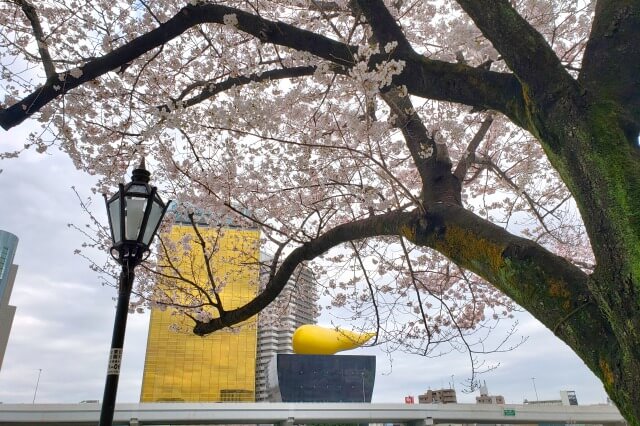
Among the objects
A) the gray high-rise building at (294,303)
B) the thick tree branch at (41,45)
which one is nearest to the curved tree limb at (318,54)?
the thick tree branch at (41,45)

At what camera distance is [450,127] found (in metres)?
4.99

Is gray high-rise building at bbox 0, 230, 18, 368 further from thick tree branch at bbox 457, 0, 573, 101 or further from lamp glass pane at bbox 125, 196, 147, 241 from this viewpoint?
thick tree branch at bbox 457, 0, 573, 101

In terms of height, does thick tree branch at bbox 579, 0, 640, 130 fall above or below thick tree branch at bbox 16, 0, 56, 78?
below

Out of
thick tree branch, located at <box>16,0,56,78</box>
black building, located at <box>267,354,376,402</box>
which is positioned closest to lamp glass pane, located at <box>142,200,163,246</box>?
thick tree branch, located at <box>16,0,56,78</box>

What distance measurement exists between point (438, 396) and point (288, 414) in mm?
60898

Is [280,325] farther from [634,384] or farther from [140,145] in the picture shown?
[634,384]

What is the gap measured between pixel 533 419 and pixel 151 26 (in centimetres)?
4102

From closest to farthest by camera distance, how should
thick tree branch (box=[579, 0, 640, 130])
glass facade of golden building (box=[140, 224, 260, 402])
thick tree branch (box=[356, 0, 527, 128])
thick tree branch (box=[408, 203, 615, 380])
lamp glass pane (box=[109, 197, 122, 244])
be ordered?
thick tree branch (box=[408, 203, 615, 380]) → thick tree branch (box=[579, 0, 640, 130]) → thick tree branch (box=[356, 0, 527, 128]) → lamp glass pane (box=[109, 197, 122, 244]) → glass facade of golden building (box=[140, 224, 260, 402])

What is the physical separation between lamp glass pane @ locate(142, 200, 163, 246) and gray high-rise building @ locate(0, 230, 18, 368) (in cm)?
9185

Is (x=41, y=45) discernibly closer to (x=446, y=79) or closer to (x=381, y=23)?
(x=381, y=23)

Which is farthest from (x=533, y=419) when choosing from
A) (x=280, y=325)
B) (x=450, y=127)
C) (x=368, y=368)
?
(x=450, y=127)

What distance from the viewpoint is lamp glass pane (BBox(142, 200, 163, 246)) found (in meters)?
3.35

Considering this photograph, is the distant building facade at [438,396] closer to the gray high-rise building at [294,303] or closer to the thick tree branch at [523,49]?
the gray high-rise building at [294,303]

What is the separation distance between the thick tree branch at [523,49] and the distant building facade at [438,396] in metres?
80.0
